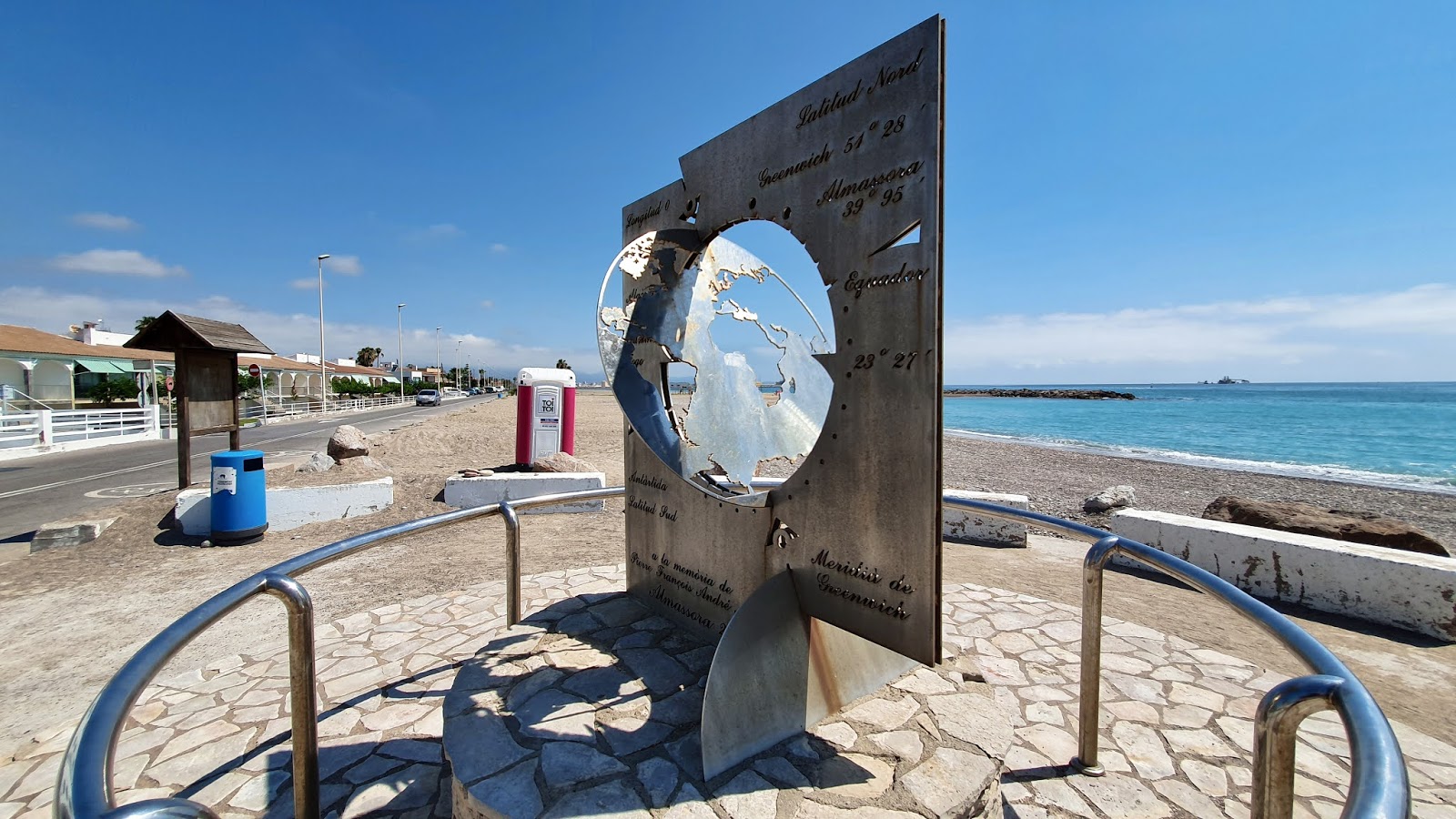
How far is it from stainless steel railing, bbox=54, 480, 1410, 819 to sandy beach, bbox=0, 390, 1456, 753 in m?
2.39

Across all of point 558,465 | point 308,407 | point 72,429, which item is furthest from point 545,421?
point 308,407

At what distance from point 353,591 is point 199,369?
6.36m

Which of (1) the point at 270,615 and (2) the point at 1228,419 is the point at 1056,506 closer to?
(1) the point at 270,615

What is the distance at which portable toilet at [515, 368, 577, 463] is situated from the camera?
10789 millimetres

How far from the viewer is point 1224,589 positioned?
2.06 meters

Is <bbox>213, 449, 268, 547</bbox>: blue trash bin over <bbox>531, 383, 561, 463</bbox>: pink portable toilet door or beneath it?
beneath

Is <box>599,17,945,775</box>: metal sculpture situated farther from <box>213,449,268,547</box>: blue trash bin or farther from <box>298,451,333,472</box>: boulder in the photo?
<box>298,451,333,472</box>: boulder

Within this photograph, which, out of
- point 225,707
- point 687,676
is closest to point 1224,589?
point 687,676

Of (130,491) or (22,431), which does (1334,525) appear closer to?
(130,491)

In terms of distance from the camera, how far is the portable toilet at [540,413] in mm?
10789

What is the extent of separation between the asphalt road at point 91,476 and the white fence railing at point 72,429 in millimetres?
467

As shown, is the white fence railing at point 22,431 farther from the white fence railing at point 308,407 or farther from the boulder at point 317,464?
the white fence railing at point 308,407

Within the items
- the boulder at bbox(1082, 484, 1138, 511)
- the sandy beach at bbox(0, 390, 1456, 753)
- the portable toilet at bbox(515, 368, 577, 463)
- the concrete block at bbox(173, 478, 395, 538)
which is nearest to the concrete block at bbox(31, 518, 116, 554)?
the sandy beach at bbox(0, 390, 1456, 753)

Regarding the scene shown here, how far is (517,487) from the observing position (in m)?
8.53
